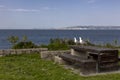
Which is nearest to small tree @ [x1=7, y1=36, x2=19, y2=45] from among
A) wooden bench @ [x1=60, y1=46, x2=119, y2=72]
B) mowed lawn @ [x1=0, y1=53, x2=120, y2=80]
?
mowed lawn @ [x1=0, y1=53, x2=120, y2=80]

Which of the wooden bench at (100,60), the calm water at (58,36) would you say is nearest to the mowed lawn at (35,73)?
the wooden bench at (100,60)

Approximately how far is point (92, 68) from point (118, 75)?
0.88 meters

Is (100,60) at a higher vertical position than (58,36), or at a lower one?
higher

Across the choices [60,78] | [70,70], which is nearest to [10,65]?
[70,70]

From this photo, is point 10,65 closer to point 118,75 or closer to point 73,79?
point 73,79

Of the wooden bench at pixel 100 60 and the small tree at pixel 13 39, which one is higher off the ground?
the small tree at pixel 13 39

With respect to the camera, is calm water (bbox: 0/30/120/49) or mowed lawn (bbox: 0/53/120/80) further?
calm water (bbox: 0/30/120/49)

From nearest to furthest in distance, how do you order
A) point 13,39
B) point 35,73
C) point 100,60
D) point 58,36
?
point 35,73, point 100,60, point 13,39, point 58,36

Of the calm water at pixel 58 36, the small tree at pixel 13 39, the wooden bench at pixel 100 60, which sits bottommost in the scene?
the calm water at pixel 58 36

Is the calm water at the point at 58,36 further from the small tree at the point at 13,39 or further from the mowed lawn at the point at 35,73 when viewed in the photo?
the mowed lawn at the point at 35,73

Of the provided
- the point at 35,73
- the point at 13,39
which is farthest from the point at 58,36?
the point at 35,73

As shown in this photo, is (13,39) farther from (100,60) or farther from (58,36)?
(58,36)

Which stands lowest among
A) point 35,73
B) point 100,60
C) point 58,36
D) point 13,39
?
point 58,36

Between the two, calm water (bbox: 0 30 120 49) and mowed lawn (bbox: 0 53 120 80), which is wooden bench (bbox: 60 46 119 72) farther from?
calm water (bbox: 0 30 120 49)
